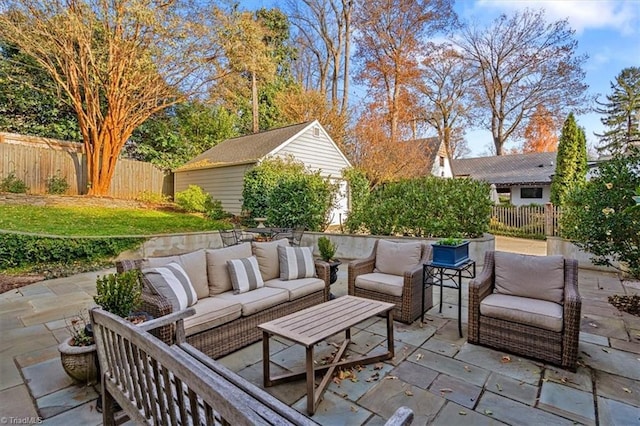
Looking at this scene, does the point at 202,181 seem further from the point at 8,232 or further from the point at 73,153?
the point at 8,232

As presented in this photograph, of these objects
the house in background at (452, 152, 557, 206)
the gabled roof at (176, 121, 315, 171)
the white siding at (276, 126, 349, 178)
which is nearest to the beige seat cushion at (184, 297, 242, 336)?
the gabled roof at (176, 121, 315, 171)

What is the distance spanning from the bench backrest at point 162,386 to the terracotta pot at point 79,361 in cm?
76

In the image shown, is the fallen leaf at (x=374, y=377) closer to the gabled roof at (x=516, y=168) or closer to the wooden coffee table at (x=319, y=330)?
the wooden coffee table at (x=319, y=330)

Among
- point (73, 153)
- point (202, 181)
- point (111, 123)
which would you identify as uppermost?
point (111, 123)

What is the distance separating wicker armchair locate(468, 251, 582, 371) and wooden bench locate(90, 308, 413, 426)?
8.25 feet

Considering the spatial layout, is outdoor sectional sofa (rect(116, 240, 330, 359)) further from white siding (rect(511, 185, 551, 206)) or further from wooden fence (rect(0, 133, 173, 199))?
white siding (rect(511, 185, 551, 206))

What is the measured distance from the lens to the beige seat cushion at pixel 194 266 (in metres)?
3.25

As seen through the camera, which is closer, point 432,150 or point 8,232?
point 8,232

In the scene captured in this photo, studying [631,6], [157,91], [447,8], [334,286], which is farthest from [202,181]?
[447,8]

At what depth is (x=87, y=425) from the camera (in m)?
2.10

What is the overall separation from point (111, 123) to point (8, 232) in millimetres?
5994

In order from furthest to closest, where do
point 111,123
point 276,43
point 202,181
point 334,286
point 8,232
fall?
point 276,43, point 202,181, point 111,123, point 8,232, point 334,286

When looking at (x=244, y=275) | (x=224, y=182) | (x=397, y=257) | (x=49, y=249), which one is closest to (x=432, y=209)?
(x=397, y=257)

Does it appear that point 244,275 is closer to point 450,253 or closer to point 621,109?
point 450,253
